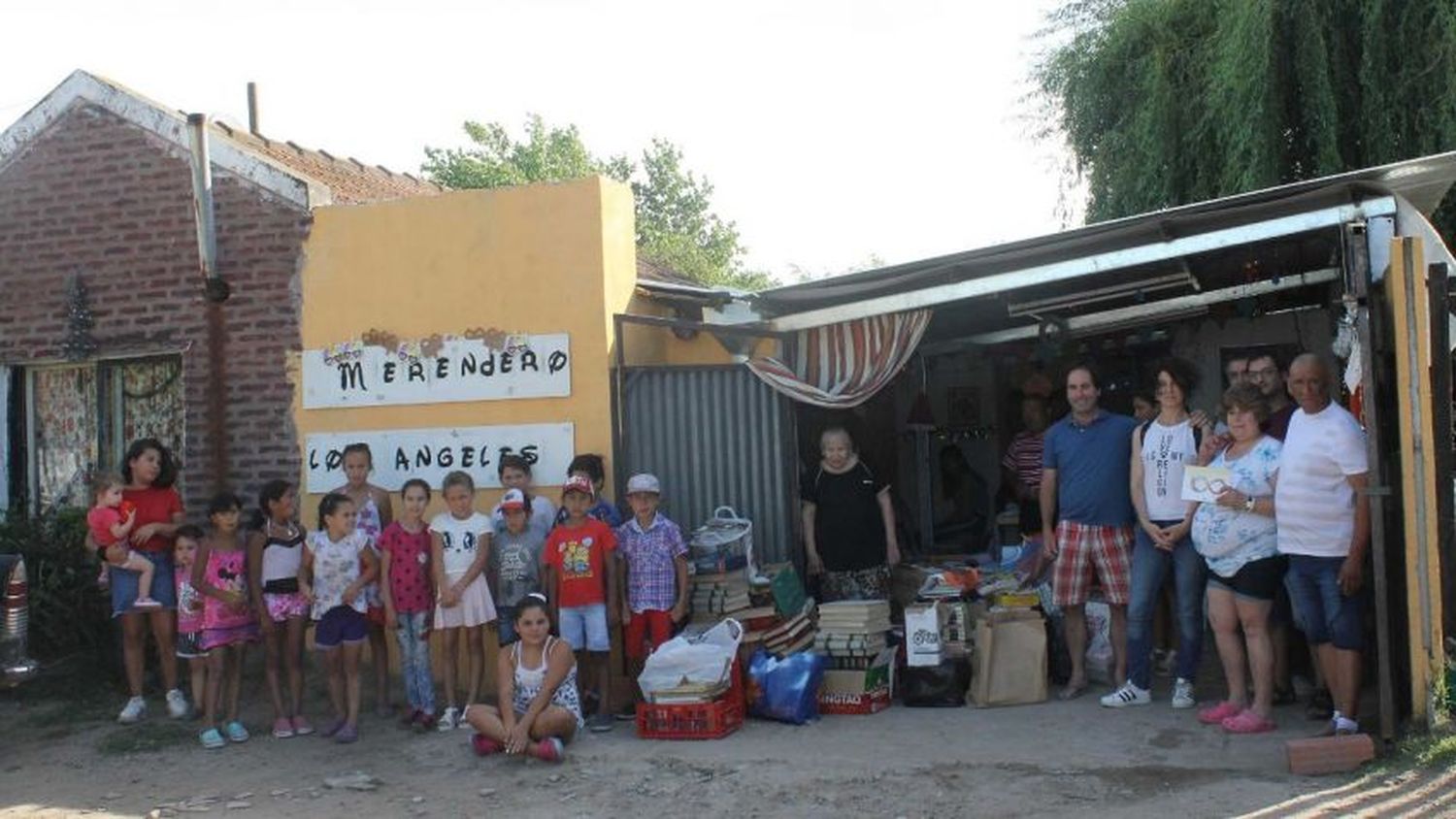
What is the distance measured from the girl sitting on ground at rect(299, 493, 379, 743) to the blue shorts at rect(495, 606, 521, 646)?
0.76 m

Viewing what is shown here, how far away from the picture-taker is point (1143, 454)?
7.14 m

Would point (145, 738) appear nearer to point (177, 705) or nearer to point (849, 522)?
point (177, 705)

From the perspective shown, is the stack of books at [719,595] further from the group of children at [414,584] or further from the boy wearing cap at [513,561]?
the boy wearing cap at [513,561]

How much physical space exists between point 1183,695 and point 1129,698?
11.3 inches

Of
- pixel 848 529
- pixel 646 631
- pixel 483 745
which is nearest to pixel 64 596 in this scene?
pixel 483 745

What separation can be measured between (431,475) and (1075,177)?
318 inches

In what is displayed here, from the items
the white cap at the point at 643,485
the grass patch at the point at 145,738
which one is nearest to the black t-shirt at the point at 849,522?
the white cap at the point at 643,485

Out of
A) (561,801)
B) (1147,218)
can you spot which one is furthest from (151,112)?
(1147,218)

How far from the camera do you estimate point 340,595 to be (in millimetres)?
7719

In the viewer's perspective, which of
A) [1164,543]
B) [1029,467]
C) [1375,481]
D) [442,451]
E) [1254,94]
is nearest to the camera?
[1375,481]

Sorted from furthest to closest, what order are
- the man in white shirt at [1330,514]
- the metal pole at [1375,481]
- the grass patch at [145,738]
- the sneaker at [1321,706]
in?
the grass patch at [145,738]
the sneaker at [1321,706]
the man in white shirt at [1330,514]
the metal pole at [1375,481]

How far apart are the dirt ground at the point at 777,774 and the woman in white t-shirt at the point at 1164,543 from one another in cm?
21

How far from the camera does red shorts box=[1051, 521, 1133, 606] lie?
736 centimetres

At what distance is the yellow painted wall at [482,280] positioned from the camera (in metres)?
Result: 8.48
